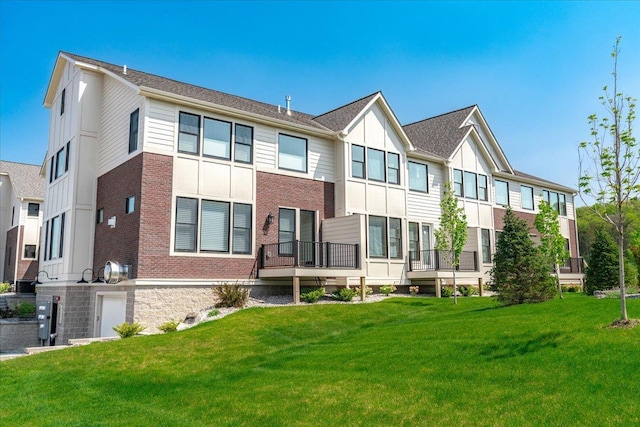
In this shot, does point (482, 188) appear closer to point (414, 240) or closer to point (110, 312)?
point (414, 240)

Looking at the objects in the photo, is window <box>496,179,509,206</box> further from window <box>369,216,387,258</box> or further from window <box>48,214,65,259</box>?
window <box>48,214,65,259</box>

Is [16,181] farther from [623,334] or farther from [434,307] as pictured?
[623,334]

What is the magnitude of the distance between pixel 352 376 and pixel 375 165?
577 inches

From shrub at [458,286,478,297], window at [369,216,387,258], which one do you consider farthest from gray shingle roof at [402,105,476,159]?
shrub at [458,286,478,297]

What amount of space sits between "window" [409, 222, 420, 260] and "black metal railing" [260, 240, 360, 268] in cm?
511

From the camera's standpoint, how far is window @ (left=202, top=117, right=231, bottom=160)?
17.8 m

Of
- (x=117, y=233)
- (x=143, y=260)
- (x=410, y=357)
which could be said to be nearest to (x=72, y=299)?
(x=117, y=233)

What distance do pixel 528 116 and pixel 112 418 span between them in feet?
41.7

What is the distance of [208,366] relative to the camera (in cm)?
1088

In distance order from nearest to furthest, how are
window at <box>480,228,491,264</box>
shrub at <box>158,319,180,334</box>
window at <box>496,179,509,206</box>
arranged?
shrub at <box>158,319,180,334</box> < window at <box>480,228,491,264</box> < window at <box>496,179,509,206</box>

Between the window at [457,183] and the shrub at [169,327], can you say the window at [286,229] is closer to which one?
the shrub at [169,327]

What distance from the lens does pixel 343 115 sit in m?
22.7

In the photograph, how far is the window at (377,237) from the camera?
21750mm

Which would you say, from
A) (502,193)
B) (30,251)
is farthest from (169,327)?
(30,251)
